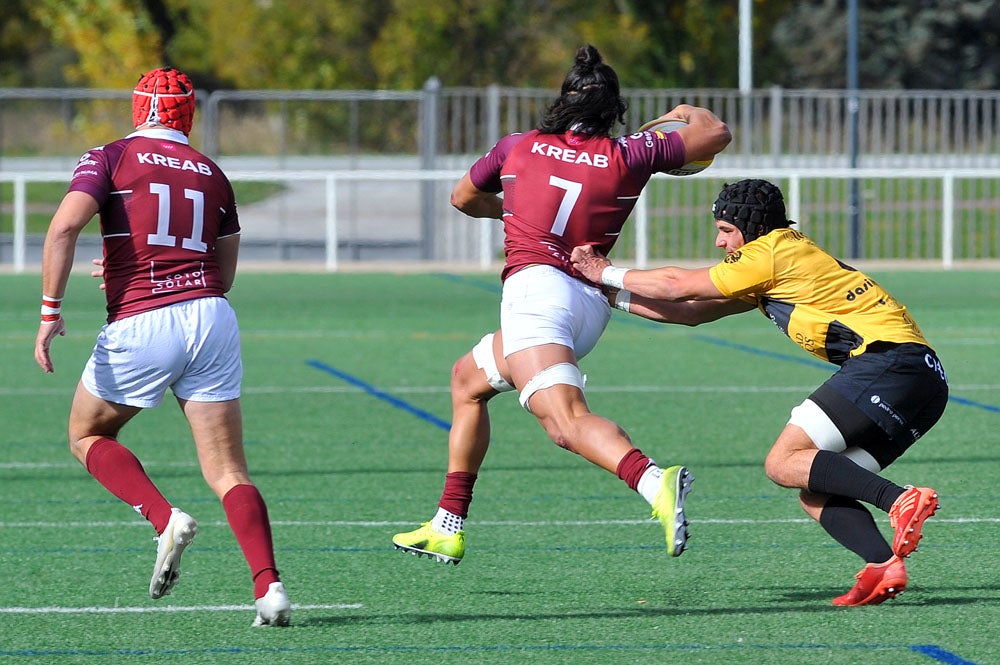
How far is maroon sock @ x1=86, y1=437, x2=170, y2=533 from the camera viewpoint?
18.2 ft

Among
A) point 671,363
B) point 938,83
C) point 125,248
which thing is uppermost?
point 938,83

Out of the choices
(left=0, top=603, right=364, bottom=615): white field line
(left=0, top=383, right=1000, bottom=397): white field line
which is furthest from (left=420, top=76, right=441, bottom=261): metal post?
(left=0, top=603, right=364, bottom=615): white field line

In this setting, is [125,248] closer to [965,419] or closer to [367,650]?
[367,650]

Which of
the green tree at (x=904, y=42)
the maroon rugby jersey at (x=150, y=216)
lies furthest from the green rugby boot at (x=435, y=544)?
the green tree at (x=904, y=42)

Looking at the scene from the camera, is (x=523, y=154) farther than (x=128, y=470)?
Yes

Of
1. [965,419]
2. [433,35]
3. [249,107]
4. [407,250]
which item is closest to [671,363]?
[965,419]

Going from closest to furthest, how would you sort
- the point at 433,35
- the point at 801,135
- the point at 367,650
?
the point at 367,650 < the point at 801,135 < the point at 433,35

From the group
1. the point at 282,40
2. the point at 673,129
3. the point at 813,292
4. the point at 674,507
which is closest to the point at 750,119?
the point at 673,129

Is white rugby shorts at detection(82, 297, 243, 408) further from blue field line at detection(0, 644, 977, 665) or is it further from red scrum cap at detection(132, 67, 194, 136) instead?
blue field line at detection(0, 644, 977, 665)

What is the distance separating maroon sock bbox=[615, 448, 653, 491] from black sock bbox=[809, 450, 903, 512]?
669 millimetres

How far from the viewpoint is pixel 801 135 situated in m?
26.9

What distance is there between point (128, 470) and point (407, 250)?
23.7m

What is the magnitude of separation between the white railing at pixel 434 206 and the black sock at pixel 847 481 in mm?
16730

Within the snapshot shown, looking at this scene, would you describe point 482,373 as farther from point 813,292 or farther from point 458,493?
point 813,292
